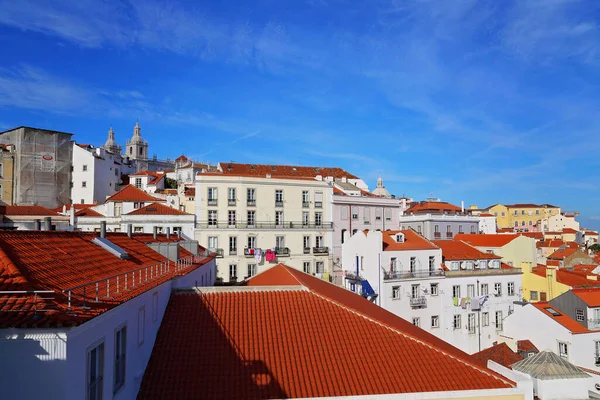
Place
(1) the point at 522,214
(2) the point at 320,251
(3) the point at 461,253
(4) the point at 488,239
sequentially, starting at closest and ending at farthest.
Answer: (3) the point at 461,253
(2) the point at 320,251
(4) the point at 488,239
(1) the point at 522,214

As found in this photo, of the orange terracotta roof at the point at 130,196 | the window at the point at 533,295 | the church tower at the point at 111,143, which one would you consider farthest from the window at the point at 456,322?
the church tower at the point at 111,143

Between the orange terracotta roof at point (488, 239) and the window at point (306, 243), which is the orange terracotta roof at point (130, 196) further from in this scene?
the orange terracotta roof at point (488, 239)

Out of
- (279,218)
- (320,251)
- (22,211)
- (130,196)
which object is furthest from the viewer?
(130,196)

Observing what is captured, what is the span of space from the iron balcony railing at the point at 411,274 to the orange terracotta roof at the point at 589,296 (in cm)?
1022

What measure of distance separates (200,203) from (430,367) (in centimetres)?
3460

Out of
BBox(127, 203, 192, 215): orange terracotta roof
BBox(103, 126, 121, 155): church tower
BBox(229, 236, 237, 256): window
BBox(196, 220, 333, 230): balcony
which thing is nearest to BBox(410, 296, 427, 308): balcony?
BBox(196, 220, 333, 230): balcony

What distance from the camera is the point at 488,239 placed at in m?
54.2

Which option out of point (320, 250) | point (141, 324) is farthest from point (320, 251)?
point (141, 324)

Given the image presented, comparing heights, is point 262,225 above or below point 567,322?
above

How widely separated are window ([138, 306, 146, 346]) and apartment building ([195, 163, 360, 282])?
104ft

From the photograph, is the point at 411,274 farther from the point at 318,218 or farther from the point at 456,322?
the point at 318,218

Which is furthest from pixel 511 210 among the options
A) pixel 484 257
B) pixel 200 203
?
pixel 200 203

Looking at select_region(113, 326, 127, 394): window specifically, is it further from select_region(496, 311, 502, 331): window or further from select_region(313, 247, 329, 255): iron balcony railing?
select_region(496, 311, 502, 331): window

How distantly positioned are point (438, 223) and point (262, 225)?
81.7ft
